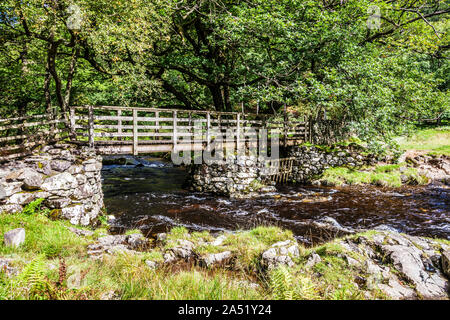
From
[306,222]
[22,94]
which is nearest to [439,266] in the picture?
[306,222]

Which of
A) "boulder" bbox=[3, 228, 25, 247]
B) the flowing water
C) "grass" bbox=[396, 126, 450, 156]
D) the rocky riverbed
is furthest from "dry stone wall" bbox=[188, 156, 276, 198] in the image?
"grass" bbox=[396, 126, 450, 156]

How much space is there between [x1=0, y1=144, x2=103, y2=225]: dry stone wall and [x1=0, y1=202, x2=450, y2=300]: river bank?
578mm

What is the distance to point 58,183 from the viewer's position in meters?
7.73

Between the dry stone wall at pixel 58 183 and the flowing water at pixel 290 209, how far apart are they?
54.2 inches

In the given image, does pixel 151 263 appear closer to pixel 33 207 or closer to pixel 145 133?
pixel 33 207

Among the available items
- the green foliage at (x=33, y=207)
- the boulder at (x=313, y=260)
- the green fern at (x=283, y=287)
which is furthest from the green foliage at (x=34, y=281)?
the green foliage at (x=33, y=207)

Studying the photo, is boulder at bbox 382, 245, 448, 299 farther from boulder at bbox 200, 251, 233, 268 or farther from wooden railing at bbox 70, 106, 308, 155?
wooden railing at bbox 70, 106, 308, 155

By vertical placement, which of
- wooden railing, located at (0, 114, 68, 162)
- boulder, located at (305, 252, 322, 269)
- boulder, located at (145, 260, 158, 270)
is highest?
wooden railing, located at (0, 114, 68, 162)

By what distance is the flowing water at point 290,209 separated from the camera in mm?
8859

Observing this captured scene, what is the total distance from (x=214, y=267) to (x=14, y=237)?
4310 millimetres

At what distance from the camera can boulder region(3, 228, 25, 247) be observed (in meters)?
4.99

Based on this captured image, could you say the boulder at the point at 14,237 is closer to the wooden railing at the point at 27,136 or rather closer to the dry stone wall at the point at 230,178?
the wooden railing at the point at 27,136

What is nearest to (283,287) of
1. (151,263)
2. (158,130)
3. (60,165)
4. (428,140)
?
(151,263)
